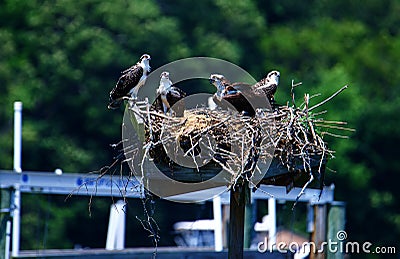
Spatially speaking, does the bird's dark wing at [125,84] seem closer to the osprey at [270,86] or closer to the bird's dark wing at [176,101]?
the bird's dark wing at [176,101]

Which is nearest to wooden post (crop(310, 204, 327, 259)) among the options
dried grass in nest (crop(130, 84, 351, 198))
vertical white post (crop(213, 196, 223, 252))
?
vertical white post (crop(213, 196, 223, 252))

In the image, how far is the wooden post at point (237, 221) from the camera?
6406 millimetres

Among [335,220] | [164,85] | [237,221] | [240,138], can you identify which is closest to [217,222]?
[335,220]

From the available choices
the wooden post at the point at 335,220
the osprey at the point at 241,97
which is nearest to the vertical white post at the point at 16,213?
the osprey at the point at 241,97

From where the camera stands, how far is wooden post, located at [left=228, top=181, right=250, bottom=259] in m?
6.41

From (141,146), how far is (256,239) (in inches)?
213

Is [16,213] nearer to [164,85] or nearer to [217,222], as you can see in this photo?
[217,222]

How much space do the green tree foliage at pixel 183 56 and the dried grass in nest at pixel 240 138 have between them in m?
15.4

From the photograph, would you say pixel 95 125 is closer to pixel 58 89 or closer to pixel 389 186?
pixel 58 89

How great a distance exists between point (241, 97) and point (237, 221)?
82 centimetres

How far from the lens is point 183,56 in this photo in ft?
74.6

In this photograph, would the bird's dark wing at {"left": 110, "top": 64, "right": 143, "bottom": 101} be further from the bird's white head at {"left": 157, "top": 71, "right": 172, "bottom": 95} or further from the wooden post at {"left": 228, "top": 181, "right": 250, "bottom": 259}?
the wooden post at {"left": 228, "top": 181, "right": 250, "bottom": 259}

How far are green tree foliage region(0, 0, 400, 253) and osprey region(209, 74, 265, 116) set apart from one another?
49.1 feet

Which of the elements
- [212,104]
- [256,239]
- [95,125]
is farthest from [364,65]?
[212,104]
